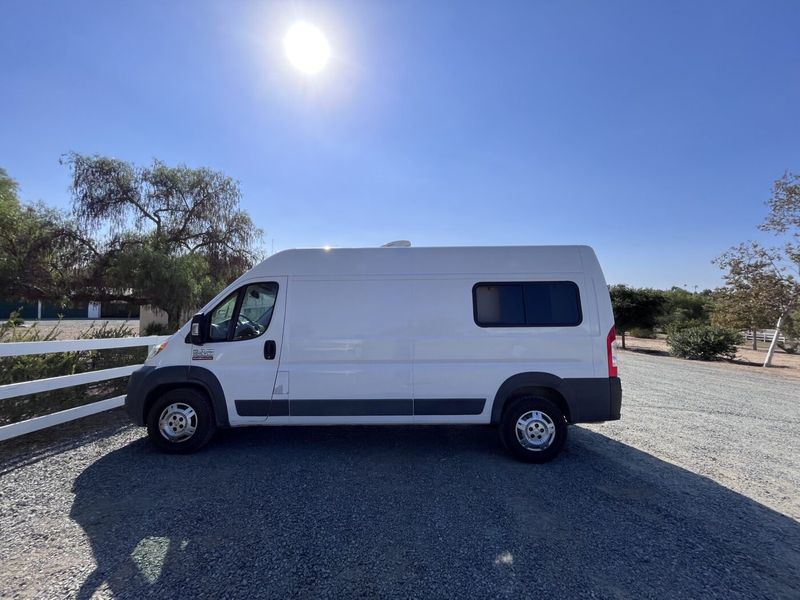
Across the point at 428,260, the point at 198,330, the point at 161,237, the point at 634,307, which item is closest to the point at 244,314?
the point at 198,330

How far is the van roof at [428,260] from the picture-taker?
14.9 feet

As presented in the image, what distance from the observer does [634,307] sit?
23938 mm

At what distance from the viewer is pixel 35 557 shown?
8.79ft

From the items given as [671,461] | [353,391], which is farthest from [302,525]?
[671,461]

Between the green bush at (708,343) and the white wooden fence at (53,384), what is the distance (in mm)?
22807

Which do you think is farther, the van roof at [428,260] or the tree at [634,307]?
the tree at [634,307]

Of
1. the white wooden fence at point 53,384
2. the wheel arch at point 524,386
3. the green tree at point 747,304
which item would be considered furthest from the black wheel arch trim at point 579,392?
the green tree at point 747,304

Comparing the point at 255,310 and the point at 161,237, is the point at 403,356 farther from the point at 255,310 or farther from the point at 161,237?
the point at 161,237

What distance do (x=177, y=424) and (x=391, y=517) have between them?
2.89 metres

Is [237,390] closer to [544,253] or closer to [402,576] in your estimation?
[402,576]

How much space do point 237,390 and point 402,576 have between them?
281 cm

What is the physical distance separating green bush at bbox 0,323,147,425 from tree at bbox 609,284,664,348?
25.3m

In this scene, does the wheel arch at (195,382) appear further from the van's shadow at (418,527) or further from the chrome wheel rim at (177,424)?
the van's shadow at (418,527)

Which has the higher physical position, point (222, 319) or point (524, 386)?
point (222, 319)
